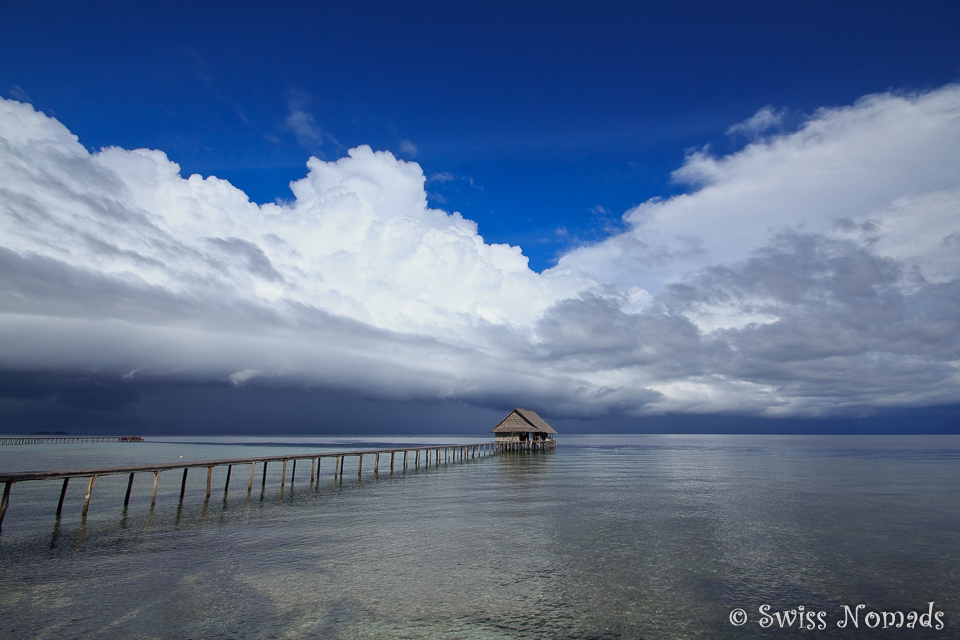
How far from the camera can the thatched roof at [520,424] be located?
70.8m

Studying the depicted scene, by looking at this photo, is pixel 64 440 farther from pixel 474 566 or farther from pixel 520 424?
→ pixel 474 566

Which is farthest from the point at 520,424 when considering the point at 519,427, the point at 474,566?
the point at 474,566

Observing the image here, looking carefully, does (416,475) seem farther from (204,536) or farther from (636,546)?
(636,546)

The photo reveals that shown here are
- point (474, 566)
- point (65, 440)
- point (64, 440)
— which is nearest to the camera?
point (474, 566)

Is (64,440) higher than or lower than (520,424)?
lower

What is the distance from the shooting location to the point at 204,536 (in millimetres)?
17516

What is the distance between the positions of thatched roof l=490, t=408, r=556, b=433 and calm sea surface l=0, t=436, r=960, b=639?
4419cm

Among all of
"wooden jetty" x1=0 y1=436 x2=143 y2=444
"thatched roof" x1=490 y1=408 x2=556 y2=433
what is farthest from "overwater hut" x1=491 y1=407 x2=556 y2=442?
"wooden jetty" x1=0 y1=436 x2=143 y2=444

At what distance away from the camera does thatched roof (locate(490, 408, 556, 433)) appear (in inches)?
2785

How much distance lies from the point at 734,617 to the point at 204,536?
1643 centimetres

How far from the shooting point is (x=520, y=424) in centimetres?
7162

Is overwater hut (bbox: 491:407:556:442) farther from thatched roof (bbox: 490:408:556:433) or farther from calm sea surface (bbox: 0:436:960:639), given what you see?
calm sea surface (bbox: 0:436:960:639)

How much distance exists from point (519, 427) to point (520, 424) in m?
0.82

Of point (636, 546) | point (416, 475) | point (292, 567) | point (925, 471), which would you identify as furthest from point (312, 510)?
point (925, 471)
